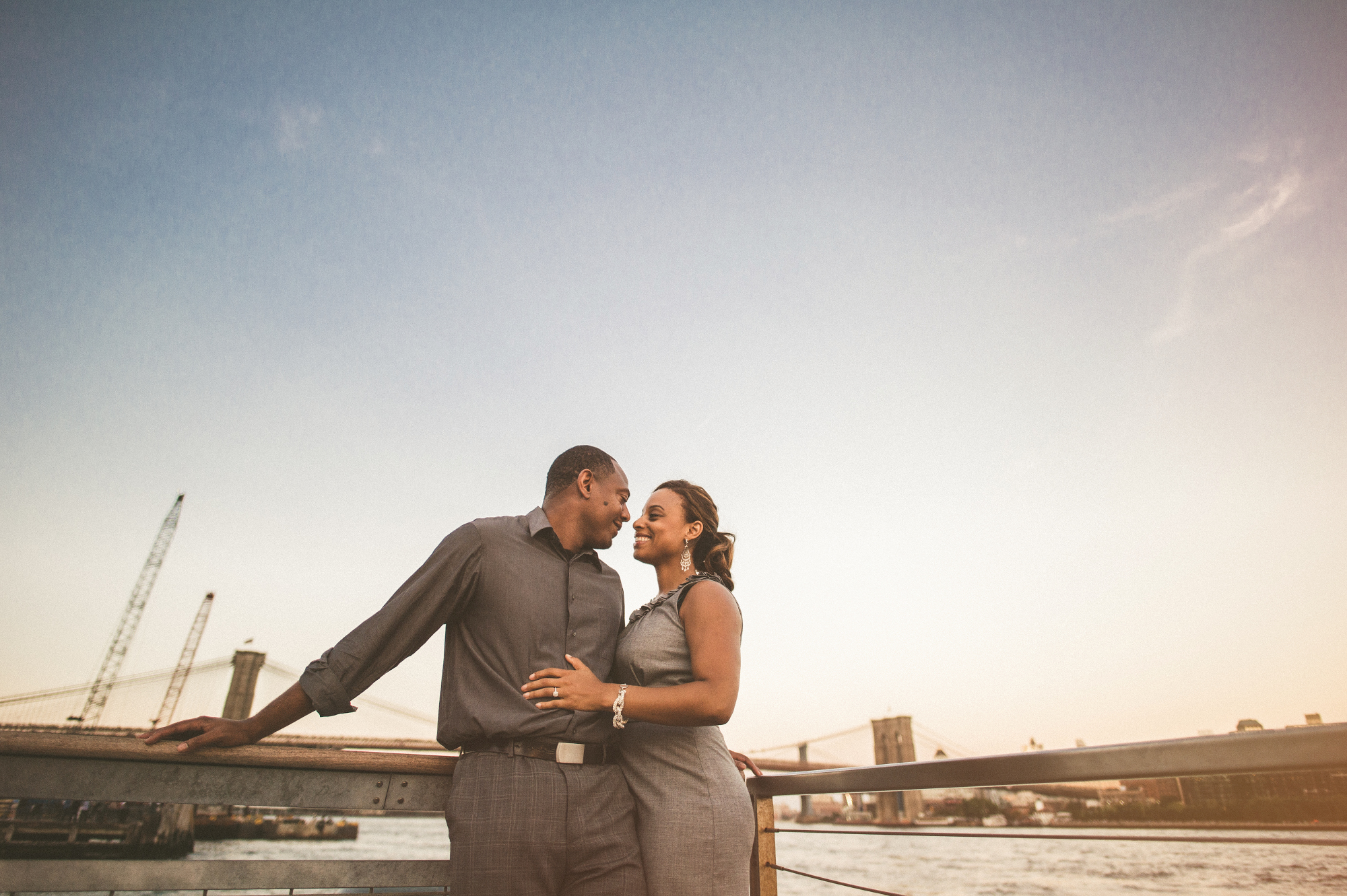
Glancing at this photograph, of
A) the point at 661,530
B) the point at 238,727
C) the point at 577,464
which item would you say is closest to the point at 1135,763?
the point at 661,530

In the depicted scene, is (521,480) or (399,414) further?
(399,414)

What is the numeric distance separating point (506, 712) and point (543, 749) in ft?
0.37

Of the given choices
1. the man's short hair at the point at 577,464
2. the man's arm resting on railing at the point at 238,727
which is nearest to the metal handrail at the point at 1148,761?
the man's short hair at the point at 577,464

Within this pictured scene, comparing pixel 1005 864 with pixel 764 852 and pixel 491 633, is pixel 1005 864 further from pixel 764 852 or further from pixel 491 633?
pixel 491 633

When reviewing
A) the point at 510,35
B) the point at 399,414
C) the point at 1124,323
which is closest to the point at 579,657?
the point at 399,414

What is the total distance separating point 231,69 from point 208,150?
5.07 ft

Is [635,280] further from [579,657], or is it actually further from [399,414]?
[579,657]

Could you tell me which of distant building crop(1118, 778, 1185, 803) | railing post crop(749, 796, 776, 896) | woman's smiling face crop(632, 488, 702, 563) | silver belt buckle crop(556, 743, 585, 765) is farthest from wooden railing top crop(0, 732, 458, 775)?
distant building crop(1118, 778, 1185, 803)

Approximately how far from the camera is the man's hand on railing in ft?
4.39

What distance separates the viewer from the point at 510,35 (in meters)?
10.9

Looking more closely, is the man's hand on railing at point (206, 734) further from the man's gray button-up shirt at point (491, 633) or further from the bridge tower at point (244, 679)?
the bridge tower at point (244, 679)

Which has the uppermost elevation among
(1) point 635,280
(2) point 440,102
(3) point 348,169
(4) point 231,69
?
(4) point 231,69

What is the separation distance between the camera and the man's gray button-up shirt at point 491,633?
1368 millimetres

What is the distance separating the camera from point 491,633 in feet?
4.81
